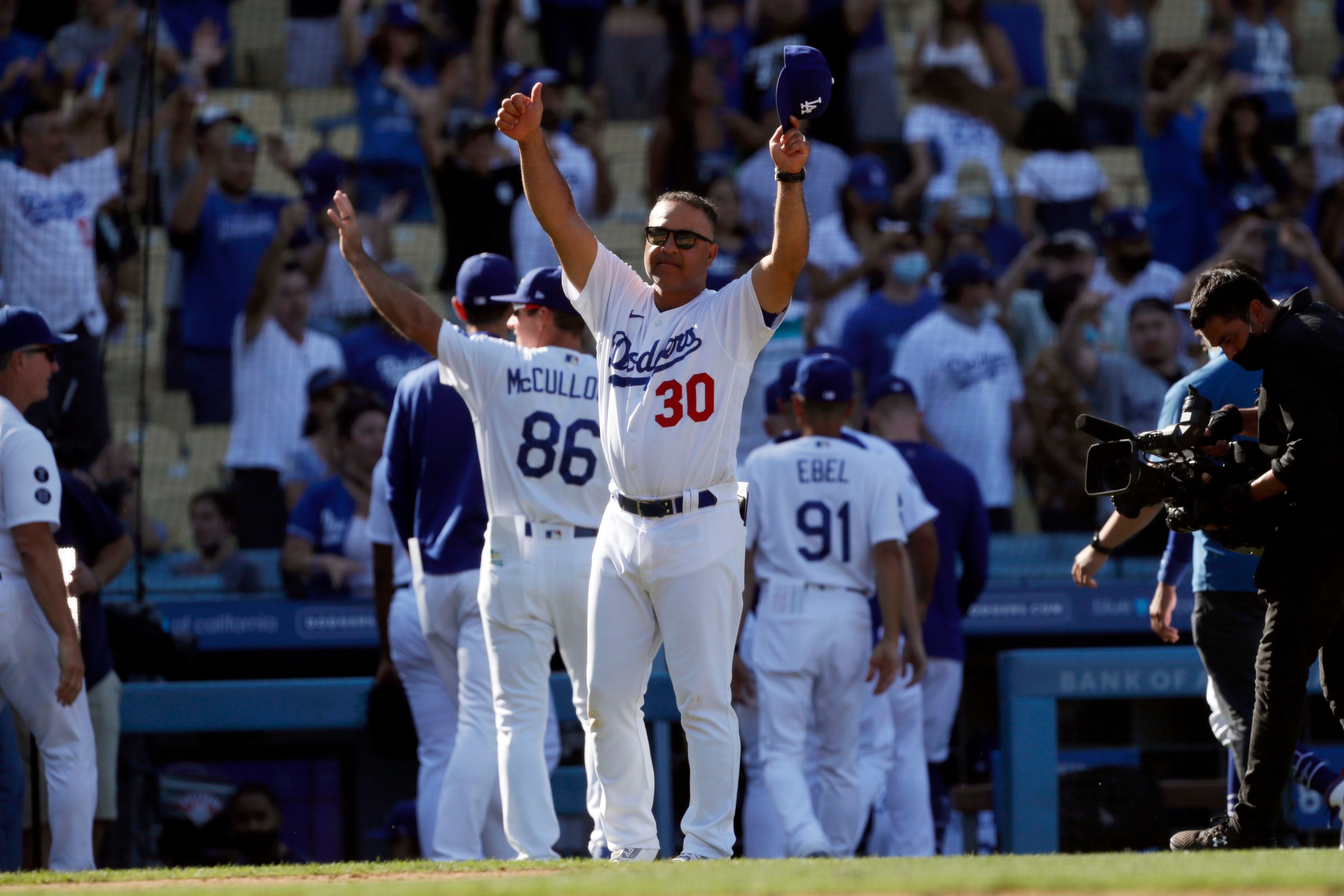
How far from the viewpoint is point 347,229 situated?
474cm

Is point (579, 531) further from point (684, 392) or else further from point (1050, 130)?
point (1050, 130)

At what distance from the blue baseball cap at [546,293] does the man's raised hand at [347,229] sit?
51cm

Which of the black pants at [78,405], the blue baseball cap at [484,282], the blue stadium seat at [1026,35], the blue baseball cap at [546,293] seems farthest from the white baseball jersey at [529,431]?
the blue stadium seat at [1026,35]

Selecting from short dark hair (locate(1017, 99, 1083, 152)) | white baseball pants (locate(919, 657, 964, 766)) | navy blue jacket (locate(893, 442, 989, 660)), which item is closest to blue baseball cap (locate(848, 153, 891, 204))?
short dark hair (locate(1017, 99, 1083, 152))

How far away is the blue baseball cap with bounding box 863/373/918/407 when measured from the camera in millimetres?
6871

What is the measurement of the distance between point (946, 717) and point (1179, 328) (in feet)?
10.4

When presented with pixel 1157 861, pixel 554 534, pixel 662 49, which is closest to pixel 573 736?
pixel 554 534

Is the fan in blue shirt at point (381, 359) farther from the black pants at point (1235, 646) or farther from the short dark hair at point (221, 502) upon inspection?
the black pants at point (1235, 646)

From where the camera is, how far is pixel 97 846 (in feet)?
19.5

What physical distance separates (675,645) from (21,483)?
2.24 metres

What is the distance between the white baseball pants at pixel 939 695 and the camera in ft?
22.1

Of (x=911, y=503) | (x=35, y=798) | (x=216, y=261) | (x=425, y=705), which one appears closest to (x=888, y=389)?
(x=911, y=503)

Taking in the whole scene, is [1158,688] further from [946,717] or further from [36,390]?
[36,390]

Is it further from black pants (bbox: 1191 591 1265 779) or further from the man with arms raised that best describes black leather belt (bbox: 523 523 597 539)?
black pants (bbox: 1191 591 1265 779)
